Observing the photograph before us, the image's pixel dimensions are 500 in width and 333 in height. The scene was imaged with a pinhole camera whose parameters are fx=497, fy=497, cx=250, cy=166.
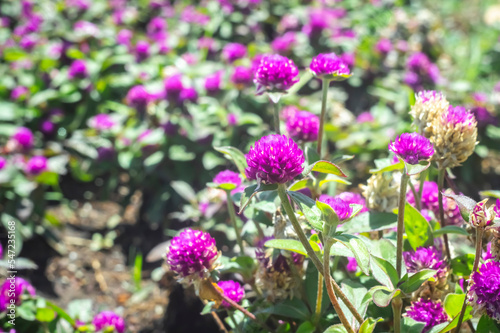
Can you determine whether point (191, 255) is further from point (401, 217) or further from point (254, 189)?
point (401, 217)

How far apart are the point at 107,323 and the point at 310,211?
3.23ft

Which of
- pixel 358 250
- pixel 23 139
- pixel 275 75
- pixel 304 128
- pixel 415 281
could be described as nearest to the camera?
pixel 358 250

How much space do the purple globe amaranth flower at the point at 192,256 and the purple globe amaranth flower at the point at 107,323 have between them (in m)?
0.59

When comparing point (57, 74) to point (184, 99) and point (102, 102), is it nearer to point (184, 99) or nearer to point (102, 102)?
point (102, 102)

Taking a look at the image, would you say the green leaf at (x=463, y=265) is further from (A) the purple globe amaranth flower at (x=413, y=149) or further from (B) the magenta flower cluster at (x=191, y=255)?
(B) the magenta flower cluster at (x=191, y=255)

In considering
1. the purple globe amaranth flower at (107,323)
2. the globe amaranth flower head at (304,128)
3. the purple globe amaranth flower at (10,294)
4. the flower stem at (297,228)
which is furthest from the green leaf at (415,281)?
the purple globe amaranth flower at (10,294)

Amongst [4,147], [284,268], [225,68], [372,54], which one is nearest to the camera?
[284,268]

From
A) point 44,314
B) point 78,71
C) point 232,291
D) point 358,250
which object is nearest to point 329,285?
point 358,250

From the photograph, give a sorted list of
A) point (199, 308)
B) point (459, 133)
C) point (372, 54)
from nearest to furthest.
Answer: point (459, 133) < point (199, 308) < point (372, 54)

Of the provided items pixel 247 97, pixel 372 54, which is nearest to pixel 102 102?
pixel 247 97

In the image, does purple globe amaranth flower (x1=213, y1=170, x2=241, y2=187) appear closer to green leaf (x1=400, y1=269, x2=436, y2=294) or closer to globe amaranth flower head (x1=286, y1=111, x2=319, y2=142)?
→ globe amaranth flower head (x1=286, y1=111, x2=319, y2=142)

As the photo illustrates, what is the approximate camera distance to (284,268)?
130cm

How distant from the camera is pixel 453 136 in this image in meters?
1.14

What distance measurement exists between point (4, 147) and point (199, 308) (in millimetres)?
1502
